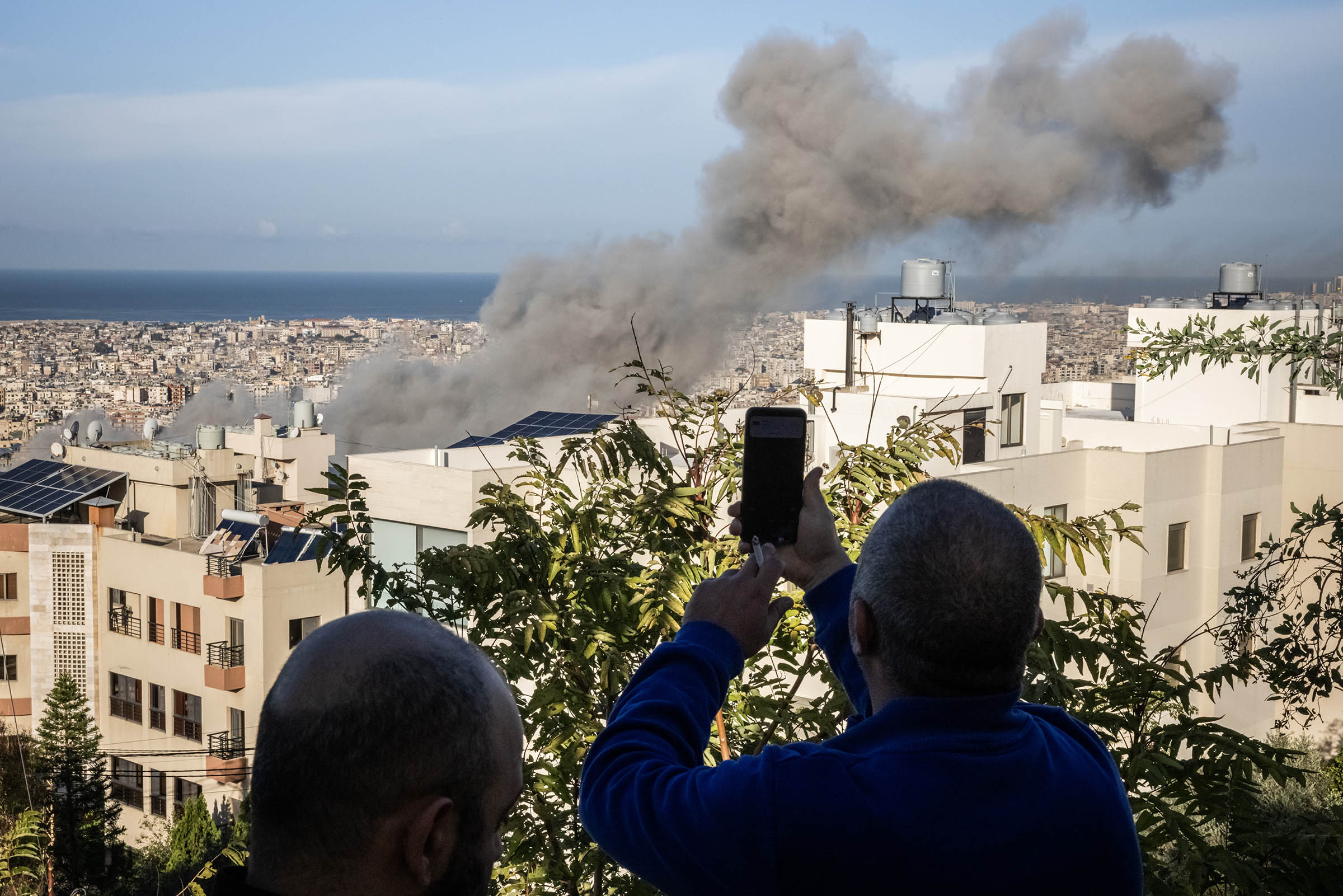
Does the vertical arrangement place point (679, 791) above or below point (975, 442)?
above

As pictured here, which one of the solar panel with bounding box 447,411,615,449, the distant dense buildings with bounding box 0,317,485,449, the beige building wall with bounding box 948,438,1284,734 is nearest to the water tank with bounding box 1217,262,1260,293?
the beige building wall with bounding box 948,438,1284,734

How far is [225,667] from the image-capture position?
61.4 feet

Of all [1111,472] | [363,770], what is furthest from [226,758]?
[363,770]

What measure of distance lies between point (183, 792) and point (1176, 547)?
15.0m

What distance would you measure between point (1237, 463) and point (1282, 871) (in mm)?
15997

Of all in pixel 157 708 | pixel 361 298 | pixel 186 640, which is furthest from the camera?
pixel 361 298

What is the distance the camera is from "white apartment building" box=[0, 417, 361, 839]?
62.1 feet

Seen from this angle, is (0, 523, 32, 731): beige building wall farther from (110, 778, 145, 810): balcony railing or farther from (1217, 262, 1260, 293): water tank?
(1217, 262, 1260, 293): water tank

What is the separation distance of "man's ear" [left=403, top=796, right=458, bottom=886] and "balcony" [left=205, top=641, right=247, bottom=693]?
18.7 m

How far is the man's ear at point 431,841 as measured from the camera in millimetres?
1187

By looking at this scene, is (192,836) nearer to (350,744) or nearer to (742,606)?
(742,606)

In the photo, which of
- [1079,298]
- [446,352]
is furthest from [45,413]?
[1079,298]

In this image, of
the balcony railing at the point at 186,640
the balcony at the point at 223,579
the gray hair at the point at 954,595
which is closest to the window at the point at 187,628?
the balcony railing at the point at 186,640

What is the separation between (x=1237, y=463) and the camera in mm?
17438
